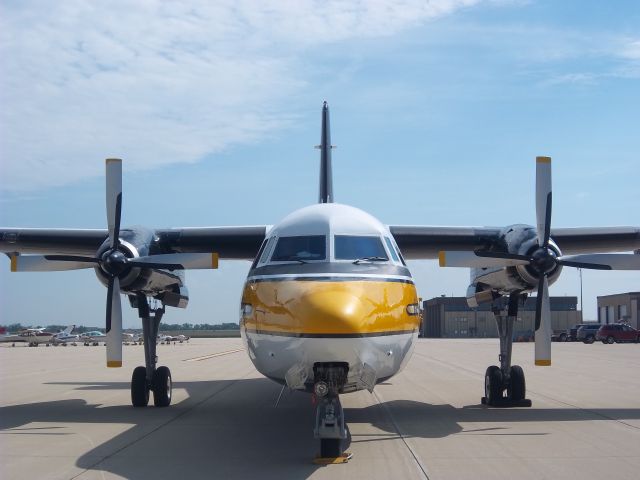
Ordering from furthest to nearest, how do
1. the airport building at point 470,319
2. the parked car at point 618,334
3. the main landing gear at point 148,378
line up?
the airport building at point 470,319 → the parked car at point 618,334 → the main landing gear at point 148,378

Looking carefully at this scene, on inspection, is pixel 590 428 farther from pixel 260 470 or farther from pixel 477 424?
pixel 260 470

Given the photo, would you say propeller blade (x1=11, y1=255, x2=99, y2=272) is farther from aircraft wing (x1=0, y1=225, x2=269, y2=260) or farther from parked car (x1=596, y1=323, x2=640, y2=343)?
parked car (x1=596, y1=323, x2=640, y2=343)


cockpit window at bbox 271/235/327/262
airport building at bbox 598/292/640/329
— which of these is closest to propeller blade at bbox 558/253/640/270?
cockpit window at bbox 271/235/327/262

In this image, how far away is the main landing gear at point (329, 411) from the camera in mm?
8469

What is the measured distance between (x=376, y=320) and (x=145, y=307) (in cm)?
772

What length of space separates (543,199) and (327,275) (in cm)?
642

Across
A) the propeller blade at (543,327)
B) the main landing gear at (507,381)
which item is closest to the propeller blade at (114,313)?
the main landing gear at (507,381)

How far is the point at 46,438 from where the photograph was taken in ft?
35.3

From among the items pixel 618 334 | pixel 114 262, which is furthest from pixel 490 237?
pixel 618 334

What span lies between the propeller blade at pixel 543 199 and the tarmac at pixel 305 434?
339cm

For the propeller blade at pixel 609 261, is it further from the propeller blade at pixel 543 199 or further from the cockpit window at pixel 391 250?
the cockpit window at pixel 391 250

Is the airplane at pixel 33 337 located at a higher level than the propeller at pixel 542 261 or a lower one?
lower

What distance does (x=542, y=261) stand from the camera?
13.3m

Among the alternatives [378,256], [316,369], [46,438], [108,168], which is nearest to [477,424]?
[378,256]
